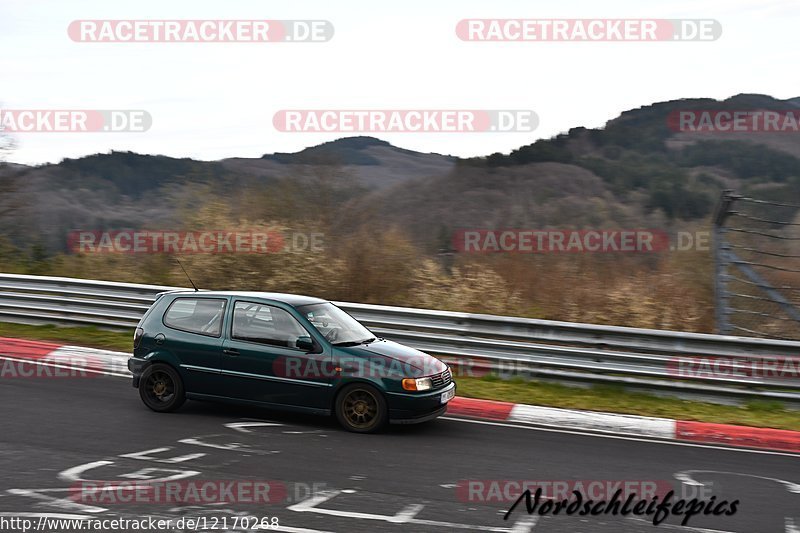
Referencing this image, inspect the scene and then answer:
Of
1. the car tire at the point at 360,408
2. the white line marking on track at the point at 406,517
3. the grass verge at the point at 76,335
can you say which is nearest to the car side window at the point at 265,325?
the car tire at the point at 360,408

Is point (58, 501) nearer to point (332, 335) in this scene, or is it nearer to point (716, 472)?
point (332, 335)

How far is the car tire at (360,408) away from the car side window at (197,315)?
1.73m

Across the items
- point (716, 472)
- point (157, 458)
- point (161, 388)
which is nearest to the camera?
point (157, 458)

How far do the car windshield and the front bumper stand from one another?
0.92 meters

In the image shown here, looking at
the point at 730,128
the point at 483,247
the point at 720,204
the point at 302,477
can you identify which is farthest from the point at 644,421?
the point at 730,128

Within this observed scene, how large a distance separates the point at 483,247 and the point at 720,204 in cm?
757

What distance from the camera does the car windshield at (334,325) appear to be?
9430 mm

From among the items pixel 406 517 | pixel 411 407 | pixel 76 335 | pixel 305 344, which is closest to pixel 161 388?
pixel 305 344

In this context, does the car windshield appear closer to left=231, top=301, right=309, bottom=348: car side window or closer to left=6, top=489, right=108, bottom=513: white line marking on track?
left=231, top=301, right=309, bottom=348: car side window

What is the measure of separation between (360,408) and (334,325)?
115 centimetres

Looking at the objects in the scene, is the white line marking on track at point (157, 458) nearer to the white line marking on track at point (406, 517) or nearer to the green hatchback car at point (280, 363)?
the green hatchback car at point (280, 363)

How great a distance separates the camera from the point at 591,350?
1177cm

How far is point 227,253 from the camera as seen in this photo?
1686 centimetres

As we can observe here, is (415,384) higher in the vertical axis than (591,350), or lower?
lower
